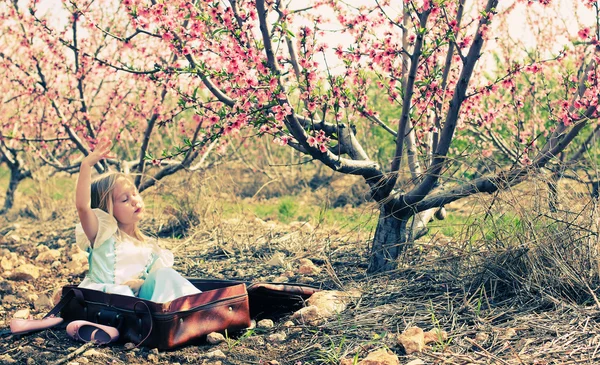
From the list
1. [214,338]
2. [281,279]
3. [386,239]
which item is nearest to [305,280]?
[281,279]

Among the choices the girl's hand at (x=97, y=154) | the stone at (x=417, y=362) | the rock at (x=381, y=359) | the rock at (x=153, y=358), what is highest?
the girl's hand at (x=97, y=154)

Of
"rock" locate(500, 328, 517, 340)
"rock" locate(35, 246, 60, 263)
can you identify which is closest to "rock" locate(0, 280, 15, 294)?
"rock" locate(35, 246, 60, 263)

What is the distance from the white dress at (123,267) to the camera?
3.91m

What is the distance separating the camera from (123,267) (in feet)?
13.5

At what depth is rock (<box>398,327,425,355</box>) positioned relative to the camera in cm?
334

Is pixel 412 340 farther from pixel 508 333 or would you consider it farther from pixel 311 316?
pixel 311 316

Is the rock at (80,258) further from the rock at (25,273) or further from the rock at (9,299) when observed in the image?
the rock at (9,299)

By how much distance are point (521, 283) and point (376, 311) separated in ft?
2.45

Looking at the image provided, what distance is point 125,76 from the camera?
7.97 meters

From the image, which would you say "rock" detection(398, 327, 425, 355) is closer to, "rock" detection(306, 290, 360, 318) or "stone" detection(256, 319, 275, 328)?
"rock" detection(306, 290, 360, 318)

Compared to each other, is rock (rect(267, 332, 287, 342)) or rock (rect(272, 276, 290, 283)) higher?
rock (rect(272, 276, 290, 283))

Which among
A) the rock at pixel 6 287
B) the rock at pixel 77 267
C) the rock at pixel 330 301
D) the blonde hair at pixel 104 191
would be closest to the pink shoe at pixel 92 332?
the blonde hair at pixel 104 191

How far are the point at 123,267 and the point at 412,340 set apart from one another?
1.65 metres

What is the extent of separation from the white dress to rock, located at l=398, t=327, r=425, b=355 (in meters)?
1.13
